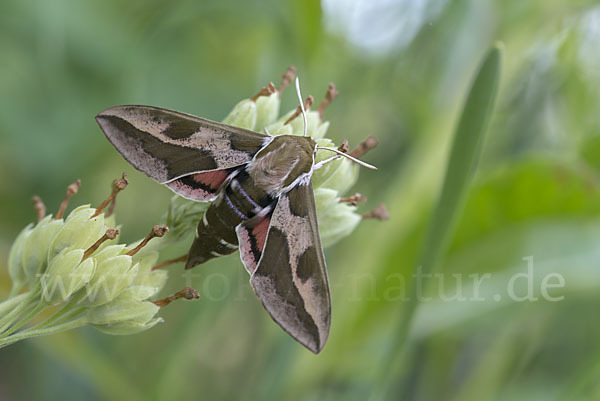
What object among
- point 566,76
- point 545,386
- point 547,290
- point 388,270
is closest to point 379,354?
point 388,270

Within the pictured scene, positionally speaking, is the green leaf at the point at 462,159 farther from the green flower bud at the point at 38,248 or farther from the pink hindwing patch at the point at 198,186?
the green flower bud at the point at 38,248

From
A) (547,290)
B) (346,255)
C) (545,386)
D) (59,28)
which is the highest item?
(59,28)

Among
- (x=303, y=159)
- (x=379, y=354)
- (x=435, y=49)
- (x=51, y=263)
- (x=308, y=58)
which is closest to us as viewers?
(x=51, y=263)

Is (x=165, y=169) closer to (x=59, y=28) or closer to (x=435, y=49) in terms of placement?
(x=59, y=28)

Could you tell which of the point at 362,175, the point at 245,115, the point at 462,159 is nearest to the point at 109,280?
the point at 245,115

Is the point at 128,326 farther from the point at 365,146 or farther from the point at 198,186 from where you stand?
the point at 365,146

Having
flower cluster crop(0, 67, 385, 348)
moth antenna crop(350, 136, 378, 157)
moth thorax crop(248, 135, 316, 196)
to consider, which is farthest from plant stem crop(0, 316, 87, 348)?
moth antenna crop(350, 136, 378, 157)
